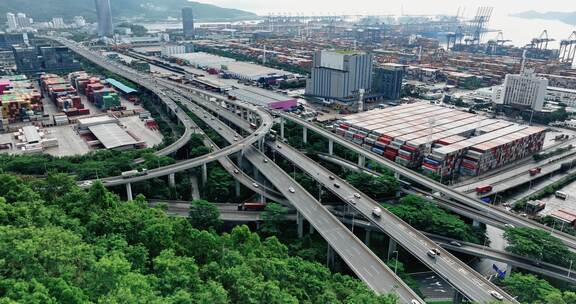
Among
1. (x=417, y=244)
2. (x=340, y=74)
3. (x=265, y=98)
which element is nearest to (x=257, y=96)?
(x=265, y=98)

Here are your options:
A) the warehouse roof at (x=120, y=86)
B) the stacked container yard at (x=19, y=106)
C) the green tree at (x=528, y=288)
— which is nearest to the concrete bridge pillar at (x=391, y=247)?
the green tree at (x=528, y=288)

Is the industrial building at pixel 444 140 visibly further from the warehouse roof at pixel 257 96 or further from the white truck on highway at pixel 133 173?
the white truck on highway at pixel 133 173

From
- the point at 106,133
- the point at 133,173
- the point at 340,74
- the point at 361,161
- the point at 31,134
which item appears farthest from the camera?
the point at 340,74

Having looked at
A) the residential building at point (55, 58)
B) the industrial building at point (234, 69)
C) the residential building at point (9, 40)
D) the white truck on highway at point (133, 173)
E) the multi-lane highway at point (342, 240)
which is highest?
the residential building at point (9, 40)

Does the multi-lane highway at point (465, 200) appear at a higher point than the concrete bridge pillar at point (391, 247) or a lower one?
higher

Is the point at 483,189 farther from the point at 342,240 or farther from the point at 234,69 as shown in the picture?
the point at 234,69

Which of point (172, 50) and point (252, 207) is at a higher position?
point (172, 50)

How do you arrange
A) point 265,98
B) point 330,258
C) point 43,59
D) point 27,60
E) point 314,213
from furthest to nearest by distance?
1. point 43,59
2. point 27,60
3. point 265,98
4. point 314,213
5. point 330,258
